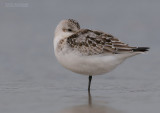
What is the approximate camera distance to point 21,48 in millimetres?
11836

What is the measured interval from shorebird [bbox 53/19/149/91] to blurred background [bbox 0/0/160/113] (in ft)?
1.46

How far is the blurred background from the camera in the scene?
25.2 ft

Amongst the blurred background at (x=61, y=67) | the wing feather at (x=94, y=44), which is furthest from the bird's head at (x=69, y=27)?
the blurred background at (x=61, y=67)

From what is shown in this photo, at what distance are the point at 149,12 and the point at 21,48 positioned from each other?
460 cm

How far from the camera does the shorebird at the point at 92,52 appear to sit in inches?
327

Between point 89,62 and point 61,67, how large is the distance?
2.16 metres

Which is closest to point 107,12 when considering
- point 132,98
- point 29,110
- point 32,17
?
point 32,17

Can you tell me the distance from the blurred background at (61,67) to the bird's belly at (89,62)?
40 centimetres

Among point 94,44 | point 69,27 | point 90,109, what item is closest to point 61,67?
point 69,27

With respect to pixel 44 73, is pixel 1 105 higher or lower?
lower

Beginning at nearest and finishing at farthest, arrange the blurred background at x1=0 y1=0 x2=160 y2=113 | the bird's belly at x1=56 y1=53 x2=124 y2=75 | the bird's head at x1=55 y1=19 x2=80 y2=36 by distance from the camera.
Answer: the blurred background at x1=0 y1=0 x2=160 y2=113 < the bird's belly at x1=56 y1=53 x2=124 y2=75 < the bird's head at x1=55 y1=19 x2=80 y2=36

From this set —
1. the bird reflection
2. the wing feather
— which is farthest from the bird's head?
the bird reflection

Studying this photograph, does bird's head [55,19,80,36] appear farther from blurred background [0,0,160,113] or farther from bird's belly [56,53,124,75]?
blurred background [0,0,160,113]

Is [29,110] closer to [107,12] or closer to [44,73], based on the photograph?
[44,73]
